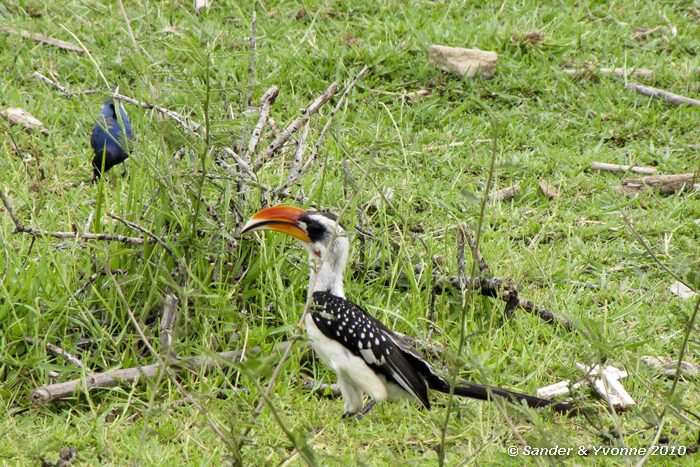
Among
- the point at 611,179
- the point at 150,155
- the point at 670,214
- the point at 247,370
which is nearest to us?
the point at 247,370

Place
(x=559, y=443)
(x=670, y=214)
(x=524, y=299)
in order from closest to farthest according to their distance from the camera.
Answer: (x=559, y=443), (x=524, y=299), (x=670, y=214)

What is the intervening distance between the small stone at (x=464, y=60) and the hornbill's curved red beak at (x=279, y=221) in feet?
10.6

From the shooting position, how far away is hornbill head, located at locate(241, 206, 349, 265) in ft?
14.3

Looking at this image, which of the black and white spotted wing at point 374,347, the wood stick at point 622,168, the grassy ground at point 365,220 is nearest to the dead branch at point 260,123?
the grassy ground at point 365,220

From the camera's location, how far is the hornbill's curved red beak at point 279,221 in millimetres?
4301

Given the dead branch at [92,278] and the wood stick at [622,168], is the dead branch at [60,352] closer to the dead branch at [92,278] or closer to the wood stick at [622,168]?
the dead branch at [92,278]

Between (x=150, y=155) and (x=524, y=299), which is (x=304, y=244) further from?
(x=524, y=299)

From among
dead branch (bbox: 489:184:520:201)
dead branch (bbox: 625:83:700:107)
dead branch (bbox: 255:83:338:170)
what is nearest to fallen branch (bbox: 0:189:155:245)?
dead branch (bbox: 255:83:338:170)

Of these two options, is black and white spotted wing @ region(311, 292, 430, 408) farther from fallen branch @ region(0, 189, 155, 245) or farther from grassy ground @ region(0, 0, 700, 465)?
fallen branch @ region(0, 189, 155, 245)

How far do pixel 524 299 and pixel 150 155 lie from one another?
79.0 inches

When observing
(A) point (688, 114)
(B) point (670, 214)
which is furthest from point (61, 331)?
(A) point (688, 114)

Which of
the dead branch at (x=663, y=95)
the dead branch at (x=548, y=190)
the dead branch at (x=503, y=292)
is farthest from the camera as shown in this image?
the dead branch at (x=663, y=95)

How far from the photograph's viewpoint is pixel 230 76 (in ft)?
23.6

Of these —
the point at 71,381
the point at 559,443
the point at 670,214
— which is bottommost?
the point at 670,214
